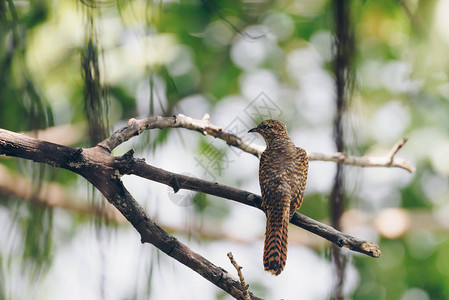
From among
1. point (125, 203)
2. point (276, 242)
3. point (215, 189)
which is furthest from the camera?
point (276, 242)

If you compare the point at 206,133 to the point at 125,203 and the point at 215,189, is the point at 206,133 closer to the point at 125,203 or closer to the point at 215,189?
the point at 215,189

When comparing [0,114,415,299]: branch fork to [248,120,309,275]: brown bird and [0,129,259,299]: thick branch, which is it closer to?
[0,129,259,299]: thick branch

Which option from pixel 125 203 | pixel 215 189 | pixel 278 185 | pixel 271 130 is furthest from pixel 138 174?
pixel 271 130

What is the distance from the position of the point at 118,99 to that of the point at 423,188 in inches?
224

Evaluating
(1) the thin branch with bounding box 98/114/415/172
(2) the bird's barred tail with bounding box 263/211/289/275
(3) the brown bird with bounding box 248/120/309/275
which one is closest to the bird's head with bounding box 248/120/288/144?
(3) the brown bird with bounding box 248/120/309/275

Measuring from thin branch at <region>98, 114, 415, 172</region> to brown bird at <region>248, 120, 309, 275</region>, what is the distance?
0.16 m

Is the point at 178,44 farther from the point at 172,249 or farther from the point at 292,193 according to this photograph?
the point at 172,249

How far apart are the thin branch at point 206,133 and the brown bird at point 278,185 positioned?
16 centimetres

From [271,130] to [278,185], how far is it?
0.68 metres

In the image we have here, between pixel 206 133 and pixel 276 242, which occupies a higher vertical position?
pixel 206 133

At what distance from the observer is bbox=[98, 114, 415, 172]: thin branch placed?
191 centimetres

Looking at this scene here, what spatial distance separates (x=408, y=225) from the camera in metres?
7.14

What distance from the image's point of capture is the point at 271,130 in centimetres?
323

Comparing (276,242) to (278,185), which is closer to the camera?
(276,242)
